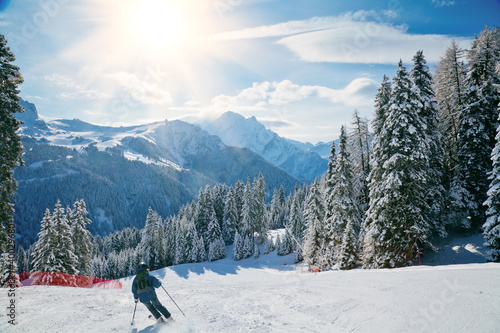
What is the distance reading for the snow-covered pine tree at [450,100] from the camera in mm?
23312

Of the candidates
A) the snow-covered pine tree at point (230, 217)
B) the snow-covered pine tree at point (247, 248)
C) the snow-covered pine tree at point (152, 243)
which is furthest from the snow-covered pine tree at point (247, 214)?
the snow-covered pine tree at point (152, 243)

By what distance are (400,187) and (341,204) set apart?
27.0ft

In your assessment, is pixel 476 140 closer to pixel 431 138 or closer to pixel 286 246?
pixel 431 138

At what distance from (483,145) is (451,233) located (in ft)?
25.0

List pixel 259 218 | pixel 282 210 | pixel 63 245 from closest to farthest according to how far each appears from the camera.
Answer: pixel 63 245, pixel 259 218, pixel 282 210

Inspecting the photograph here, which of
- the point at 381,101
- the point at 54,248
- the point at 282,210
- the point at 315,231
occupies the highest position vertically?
the point at 381,101

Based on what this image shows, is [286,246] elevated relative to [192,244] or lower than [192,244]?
lower

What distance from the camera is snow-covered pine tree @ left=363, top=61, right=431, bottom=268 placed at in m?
18.1

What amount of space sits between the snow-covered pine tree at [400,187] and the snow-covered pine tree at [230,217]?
4446 centimetres

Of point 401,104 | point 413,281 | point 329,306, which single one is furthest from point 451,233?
point 329,306

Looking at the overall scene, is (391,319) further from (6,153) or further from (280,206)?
(280,206)

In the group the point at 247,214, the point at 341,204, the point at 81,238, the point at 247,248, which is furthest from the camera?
the point at 247,214

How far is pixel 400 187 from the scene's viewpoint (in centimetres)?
1856

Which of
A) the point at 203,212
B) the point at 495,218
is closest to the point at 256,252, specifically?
the point at 203,212
